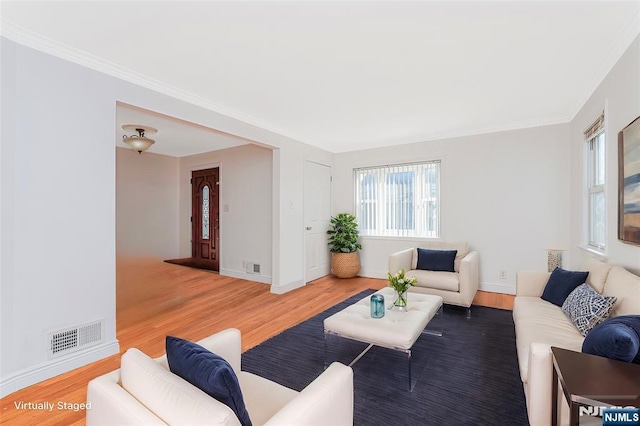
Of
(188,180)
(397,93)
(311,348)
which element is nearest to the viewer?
(311,348)

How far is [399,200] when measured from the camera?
5.45 meters

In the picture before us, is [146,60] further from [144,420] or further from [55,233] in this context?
[144,420]

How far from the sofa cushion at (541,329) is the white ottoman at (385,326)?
0.66 metres

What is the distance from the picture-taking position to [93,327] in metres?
2.59

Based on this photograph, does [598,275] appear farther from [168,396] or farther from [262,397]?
[168,396]

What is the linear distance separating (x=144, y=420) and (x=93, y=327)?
2.15 metres

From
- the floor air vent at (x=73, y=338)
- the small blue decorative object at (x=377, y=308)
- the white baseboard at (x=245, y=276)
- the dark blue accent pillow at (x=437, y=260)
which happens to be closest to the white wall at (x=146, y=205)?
the white baseboard at (x=245, y=276)

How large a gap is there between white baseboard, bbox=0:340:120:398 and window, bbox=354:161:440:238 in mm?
4262

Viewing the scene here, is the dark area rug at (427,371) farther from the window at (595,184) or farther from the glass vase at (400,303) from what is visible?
the window at (595,184)

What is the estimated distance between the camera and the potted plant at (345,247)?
561 centimetres

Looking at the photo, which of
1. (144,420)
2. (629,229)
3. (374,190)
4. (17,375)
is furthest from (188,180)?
(629,229)

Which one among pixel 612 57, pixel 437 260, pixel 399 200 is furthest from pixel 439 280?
pixel 612 57

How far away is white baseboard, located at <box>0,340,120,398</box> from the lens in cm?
212

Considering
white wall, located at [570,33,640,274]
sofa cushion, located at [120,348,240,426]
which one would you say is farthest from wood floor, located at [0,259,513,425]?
white wall, located at [570,33,640,274]
